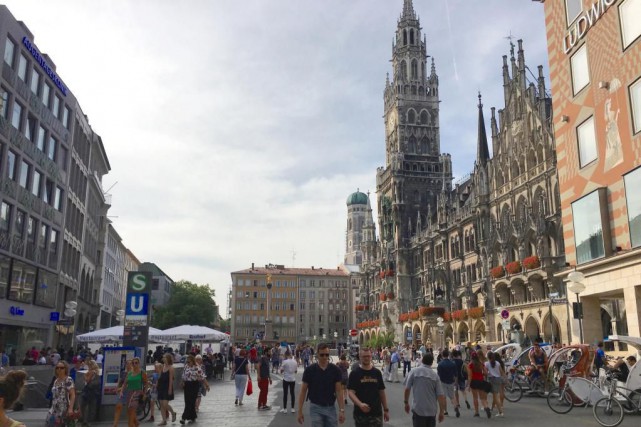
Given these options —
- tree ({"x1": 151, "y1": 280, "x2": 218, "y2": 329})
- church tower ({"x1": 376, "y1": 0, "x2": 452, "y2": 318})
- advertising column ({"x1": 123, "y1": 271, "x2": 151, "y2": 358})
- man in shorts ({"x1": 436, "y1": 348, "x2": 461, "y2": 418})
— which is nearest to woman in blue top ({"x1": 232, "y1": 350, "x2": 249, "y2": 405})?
advertising column ({"x1": 123, "y1": 271, "x2": 151, "y2": 358})

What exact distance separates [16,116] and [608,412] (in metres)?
32.9

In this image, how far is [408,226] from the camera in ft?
261

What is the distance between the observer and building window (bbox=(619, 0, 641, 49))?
64.7 ft

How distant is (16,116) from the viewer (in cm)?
3288

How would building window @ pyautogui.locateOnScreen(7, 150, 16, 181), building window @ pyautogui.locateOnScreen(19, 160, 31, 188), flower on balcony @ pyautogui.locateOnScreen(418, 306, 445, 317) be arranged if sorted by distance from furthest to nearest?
flower on balcony @ pyautogui.locateOnScreen(418, 306, 445, 317) → building window @ pyautogui.locateOnScreen(19, 160, 31, 188) → building window @ pyautogui.locateOnScreen(7, 150, 16, 181)

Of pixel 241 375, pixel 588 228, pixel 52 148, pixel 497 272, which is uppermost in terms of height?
pixel 52 148

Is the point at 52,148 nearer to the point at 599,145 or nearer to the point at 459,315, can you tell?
the point at 599,145

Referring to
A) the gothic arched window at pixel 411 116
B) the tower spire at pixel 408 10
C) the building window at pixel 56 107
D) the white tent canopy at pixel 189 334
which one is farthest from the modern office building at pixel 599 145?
the tower spire at pixel 408 10

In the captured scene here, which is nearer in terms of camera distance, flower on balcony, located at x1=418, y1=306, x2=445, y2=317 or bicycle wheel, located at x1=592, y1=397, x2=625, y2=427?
bicycle wheel, located at x1=592, y1=397, x2=625, y2=427

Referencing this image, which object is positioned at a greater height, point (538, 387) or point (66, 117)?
point (66, 117)

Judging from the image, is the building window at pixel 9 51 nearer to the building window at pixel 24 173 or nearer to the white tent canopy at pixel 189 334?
the building window at pixel 24 173

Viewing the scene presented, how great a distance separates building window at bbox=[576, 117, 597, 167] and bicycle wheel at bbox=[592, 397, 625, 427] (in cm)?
1197

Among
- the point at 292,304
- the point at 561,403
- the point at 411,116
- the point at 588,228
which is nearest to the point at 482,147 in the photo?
the point at 411,116

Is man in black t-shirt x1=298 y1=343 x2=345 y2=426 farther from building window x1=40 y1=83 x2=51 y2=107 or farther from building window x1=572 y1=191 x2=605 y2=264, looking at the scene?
building window x1=40 y1=83 x2=51 y2=107
